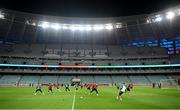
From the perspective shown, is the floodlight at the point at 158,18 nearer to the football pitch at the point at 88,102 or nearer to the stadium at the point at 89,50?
the stadium at the point at 89,50

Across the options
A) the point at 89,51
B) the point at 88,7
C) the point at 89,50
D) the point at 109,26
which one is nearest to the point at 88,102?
the point at 88,7

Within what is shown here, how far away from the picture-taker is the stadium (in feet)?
230

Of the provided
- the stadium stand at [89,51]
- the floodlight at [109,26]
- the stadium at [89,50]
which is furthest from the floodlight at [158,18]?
the floodlight at [109,26]

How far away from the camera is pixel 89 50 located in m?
85.4

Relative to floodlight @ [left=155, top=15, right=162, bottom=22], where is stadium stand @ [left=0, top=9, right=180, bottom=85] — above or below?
below

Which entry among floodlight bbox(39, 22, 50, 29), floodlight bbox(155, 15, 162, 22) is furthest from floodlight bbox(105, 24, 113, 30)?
floodlight bbox(39, 22, 50, 29)

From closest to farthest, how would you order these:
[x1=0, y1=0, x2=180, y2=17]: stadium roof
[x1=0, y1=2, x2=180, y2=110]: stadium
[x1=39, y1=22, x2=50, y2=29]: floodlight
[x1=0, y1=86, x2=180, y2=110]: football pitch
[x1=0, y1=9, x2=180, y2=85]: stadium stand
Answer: [x1=0, y1=86, x2=180, y2=110]: football pitch
[x1=0, y1=0, x2=180, y2=17]: stadium roof
[x1=0, y1=2, x2=180, y2=110]: stadium
[x1=0, y1=9, x2=180, y2=85]: stadium stand
[x1=39, y1=22, x2=50, y2=29]: floodlight

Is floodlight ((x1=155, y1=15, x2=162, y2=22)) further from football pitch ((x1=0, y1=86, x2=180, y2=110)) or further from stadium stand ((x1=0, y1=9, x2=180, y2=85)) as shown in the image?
football pitch ((x1=0, y1=86, x2=180, y2=110))

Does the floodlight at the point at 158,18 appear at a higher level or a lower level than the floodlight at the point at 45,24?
higher

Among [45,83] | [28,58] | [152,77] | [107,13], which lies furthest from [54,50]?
[152,77]

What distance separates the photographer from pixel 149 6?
164ft

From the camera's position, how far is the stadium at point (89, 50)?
70188 millimetres

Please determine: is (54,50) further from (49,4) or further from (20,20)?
(49,4)

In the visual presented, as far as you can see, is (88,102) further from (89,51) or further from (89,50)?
(89,50)
